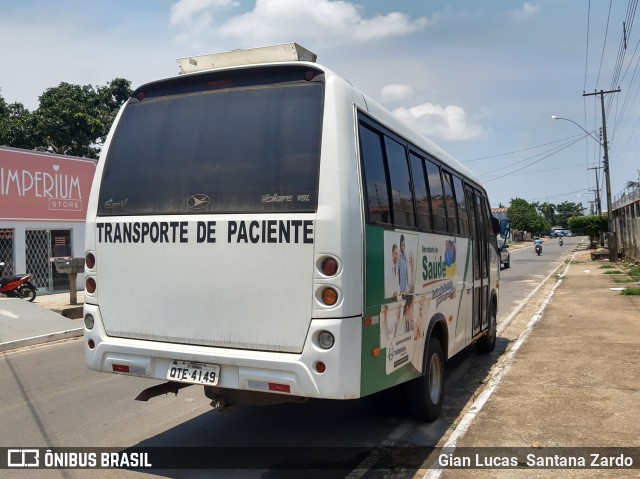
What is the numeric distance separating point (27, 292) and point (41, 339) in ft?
21.7

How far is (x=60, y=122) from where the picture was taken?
3050cm

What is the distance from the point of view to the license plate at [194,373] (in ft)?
13.6

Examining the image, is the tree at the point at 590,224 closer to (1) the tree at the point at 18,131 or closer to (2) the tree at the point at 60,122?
(2) the tree at the point at 60,122

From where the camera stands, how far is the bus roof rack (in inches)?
174

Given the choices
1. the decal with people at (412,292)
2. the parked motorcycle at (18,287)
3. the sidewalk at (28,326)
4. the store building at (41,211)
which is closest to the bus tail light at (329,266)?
the decal with people at (412,292)

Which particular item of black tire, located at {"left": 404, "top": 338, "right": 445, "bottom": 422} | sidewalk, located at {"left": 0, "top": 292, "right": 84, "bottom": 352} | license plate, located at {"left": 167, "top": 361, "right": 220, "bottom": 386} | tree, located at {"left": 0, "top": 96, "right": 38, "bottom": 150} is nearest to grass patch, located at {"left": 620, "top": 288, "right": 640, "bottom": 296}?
black tire, located at {"left": 404, "top": 338, "right": 445, "bottom": 422}

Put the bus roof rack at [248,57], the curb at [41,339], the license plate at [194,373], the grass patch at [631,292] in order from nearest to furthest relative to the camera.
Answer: the license plate at [194,373] < the bus roof rack at [248,57] < the curb at [41,339] < the grass patch at [631,292]

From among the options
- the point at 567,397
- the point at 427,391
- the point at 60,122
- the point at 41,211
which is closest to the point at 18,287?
the point at 41,211

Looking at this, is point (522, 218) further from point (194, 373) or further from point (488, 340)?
point (194, 373)

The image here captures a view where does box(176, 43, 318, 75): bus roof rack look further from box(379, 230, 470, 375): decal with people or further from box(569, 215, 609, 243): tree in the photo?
box(569, 215, 609, 243): tree

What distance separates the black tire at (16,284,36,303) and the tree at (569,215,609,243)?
45086 mm

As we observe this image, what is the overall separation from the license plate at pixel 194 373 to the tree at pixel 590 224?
50.6 meters

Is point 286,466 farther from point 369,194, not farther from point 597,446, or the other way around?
point 597,446

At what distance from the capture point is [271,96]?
4.34m
